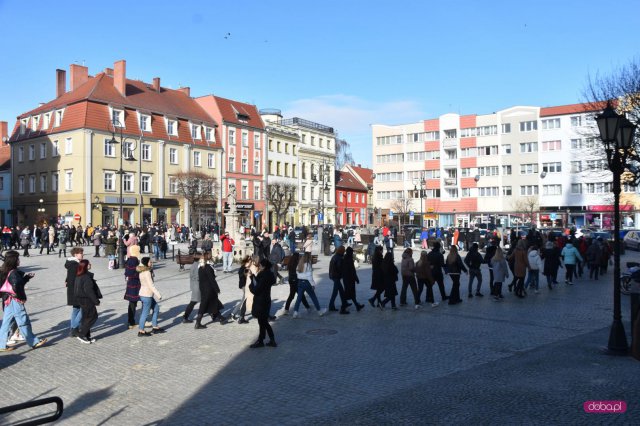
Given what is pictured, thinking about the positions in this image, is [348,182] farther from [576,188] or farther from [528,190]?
[576,188]

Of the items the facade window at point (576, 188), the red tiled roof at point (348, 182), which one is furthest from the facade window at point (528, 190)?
the red tiled roof at point (348, 182)

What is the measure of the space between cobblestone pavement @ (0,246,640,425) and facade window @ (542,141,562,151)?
192 ft

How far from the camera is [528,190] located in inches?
2721

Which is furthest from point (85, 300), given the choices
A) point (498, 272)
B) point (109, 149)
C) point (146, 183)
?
point (146, 183)

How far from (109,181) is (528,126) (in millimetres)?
49677

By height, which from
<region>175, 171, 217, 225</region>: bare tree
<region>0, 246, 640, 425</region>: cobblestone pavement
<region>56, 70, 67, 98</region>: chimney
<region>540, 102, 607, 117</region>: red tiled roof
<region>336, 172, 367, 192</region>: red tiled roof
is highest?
<region>56, 70, 67, 98</region>: chimney

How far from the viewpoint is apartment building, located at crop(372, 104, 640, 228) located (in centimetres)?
6538

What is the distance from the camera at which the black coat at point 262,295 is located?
32.1 feet

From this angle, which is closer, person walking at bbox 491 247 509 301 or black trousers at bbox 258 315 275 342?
black trousers at bbox 258 315 275 342

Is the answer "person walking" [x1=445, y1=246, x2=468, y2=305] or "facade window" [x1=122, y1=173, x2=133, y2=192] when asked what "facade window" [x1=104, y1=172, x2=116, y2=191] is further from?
"person walking" [x1=445, y1=246, x2=468, y2=305]

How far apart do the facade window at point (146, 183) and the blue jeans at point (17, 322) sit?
146ft

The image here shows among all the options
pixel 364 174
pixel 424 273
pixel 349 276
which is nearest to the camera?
pixel 349 276

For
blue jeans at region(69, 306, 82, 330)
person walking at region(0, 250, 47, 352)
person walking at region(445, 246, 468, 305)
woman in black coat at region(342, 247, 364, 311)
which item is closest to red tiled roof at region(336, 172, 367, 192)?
person walking at region(445, 246, 468, 305)

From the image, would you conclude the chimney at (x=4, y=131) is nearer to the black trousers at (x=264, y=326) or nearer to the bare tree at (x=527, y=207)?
the bare tree at (x=527, y=207)
